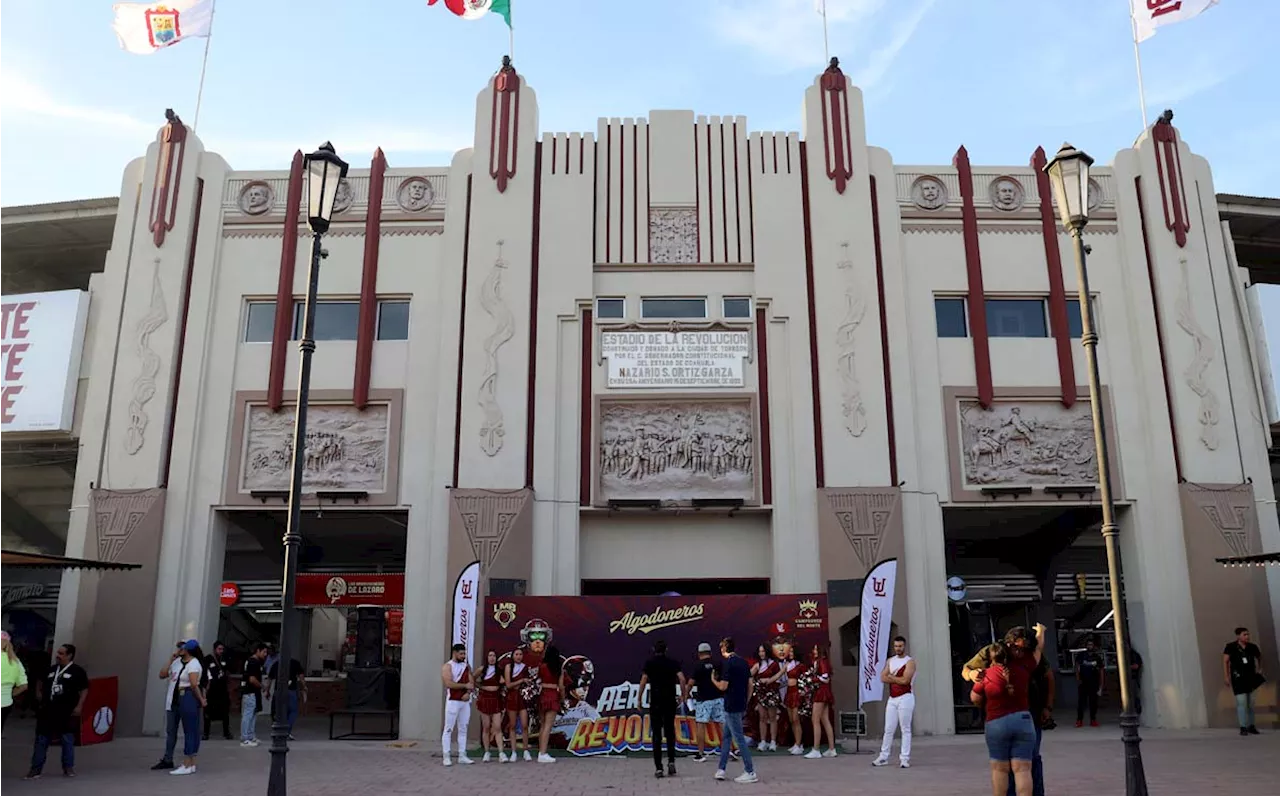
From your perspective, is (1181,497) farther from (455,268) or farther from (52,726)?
(52,726)

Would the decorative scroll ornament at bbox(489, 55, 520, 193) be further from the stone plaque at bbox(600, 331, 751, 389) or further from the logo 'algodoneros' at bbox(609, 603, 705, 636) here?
the logo 'algodoneros' at bbox(609, 603, 705, 636)

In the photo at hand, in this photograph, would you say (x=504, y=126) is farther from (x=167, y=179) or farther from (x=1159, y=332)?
(x=1159, y=332)

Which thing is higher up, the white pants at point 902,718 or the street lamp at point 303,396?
the street lamp at point 303,396

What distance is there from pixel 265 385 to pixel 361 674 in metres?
6.71

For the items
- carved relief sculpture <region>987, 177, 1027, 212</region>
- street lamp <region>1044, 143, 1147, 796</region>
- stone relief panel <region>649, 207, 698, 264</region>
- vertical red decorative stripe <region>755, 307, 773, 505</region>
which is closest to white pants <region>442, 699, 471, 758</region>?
vertical red decorative stripe <region>755, 307, 773, 505</region>

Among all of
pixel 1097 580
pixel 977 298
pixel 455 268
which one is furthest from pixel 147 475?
pixel 1097 580

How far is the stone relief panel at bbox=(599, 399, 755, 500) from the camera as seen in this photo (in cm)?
2178

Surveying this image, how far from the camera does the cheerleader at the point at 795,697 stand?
54.5ft

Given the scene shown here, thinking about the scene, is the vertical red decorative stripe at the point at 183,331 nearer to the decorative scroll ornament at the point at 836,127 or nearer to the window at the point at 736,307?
the window at the point at 736,307

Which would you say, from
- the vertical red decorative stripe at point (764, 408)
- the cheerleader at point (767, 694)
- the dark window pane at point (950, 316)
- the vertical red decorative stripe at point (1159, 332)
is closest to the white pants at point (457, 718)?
the cheerleader at point (767, 694)

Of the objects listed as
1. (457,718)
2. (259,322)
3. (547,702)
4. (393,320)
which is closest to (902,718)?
(547,702)

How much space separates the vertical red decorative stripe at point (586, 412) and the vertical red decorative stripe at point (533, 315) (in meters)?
1.05

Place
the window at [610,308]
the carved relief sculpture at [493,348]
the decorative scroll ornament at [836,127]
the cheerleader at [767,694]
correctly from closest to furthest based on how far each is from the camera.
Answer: the cheerleader at [767,694], the carved relief sculpture at [493,348], the window at [610,308], the decorative scroll ornament at [836,127]

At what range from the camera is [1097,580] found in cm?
2920
